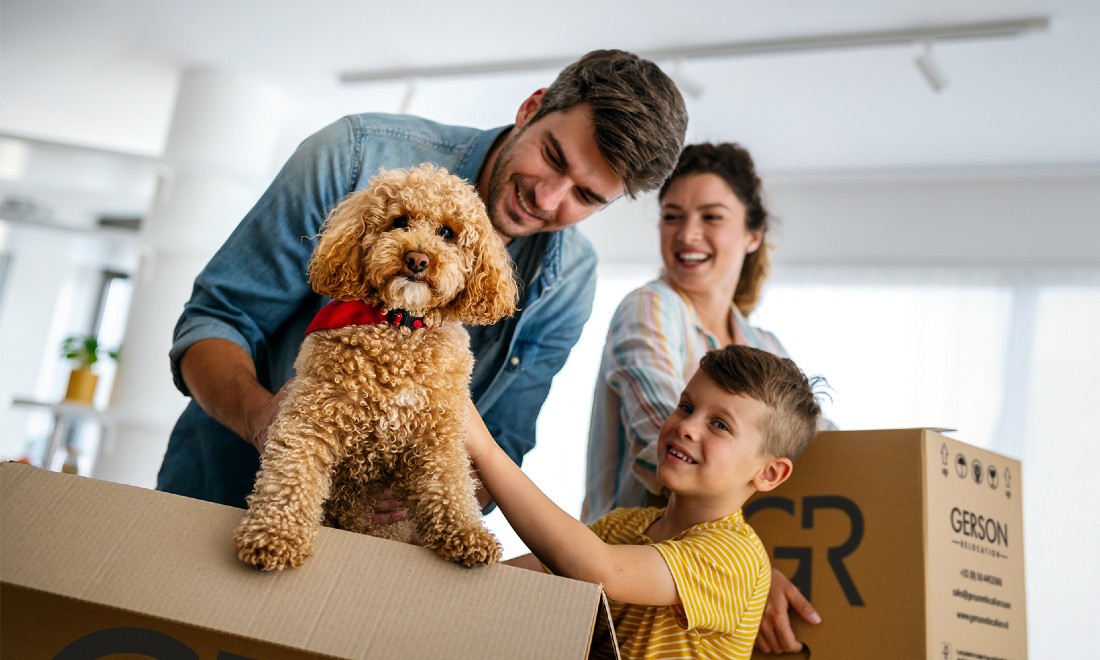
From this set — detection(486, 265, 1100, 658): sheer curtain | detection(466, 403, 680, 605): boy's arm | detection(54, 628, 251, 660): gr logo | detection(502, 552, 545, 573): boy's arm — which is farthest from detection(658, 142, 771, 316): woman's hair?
detection(486, 265, 1100, 658): sheer curtain

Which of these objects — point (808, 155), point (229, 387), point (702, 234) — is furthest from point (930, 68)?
point (229, 387)

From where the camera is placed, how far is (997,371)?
4.58m

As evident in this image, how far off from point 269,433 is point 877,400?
4329 mm

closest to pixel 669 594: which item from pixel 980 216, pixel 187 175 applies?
pixel 187 175

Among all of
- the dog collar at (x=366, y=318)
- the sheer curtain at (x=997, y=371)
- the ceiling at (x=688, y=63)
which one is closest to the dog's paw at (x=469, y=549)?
the dog collar at (x=366, y=318)

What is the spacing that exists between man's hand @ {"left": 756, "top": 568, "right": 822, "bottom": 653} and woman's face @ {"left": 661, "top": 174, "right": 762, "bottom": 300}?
2.37ft

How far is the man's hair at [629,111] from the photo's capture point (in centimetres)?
128

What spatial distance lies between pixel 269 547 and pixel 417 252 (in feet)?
1.10

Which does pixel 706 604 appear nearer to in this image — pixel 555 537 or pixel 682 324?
pixel 555 537

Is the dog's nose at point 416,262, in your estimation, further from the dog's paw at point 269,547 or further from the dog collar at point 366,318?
the dog's paw at point 269,547

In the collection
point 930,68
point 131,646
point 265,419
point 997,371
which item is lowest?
point 131,646

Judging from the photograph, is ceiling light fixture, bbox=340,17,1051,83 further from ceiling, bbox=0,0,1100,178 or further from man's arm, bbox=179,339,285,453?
man's arm, bbox=179,339,285,453

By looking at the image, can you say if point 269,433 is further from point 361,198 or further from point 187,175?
point 187,175

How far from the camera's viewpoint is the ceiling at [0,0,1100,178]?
137 inches
